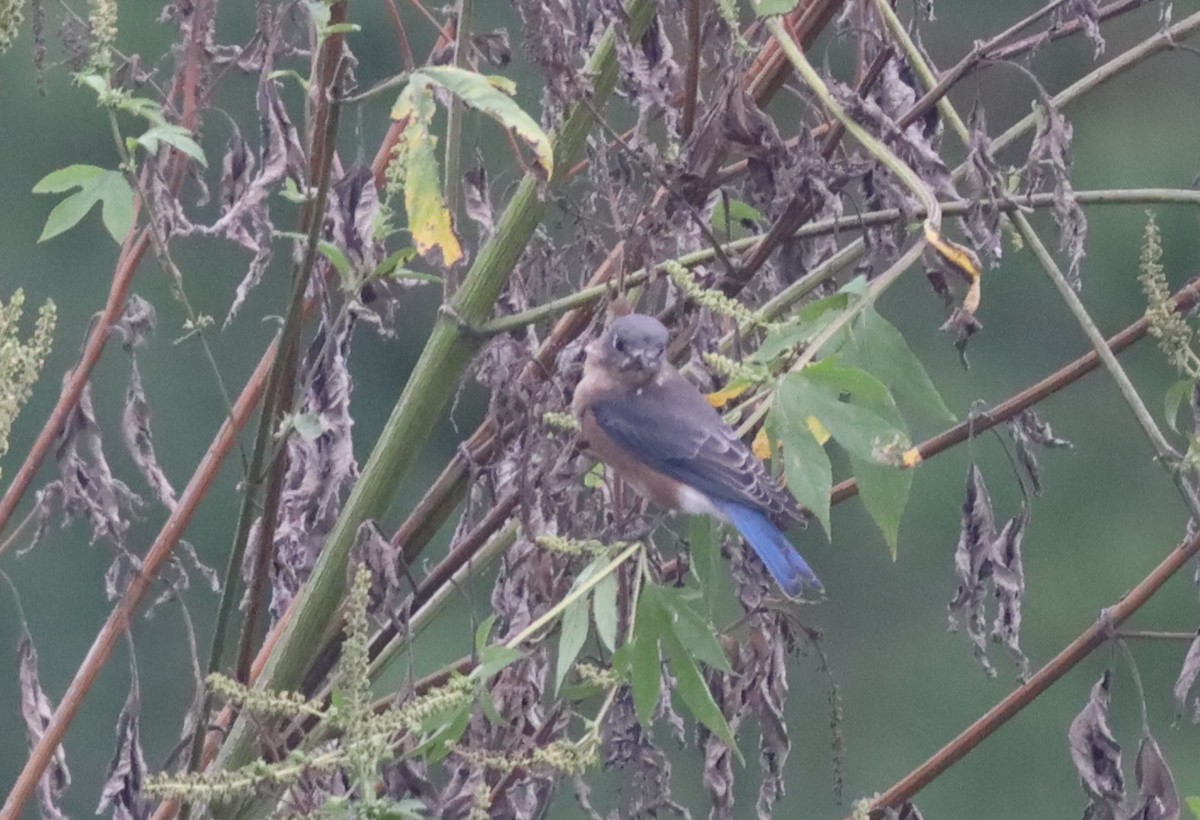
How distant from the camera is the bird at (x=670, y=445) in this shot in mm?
1852

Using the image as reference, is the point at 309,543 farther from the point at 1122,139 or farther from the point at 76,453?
the point at 1122,139

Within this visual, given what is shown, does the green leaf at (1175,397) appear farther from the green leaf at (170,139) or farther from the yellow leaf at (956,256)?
the green leaf at (170,139)

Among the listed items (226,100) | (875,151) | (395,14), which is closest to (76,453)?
(395,14)

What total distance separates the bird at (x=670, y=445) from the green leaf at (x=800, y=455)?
1.43 feet

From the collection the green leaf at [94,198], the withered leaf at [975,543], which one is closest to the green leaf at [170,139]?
the green leaf at [94,198]

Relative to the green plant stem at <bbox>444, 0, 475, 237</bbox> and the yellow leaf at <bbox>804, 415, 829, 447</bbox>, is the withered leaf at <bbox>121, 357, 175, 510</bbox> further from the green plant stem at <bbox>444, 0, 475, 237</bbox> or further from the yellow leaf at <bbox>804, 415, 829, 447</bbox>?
the yellow leaf at <bbox>804, 415, 829, 447</bbox>

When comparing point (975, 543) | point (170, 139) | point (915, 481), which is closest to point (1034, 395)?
point (975, 543)

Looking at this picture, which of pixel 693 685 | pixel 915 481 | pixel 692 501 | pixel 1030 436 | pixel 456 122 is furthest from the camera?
pixel 915 481

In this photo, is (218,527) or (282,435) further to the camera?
(218,527)

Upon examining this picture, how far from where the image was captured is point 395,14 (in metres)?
1.74

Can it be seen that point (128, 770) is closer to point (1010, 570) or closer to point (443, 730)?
point (443, 730)

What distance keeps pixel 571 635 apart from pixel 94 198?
561 mm

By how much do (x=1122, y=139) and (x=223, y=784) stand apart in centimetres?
731

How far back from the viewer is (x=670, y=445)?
2146mm
